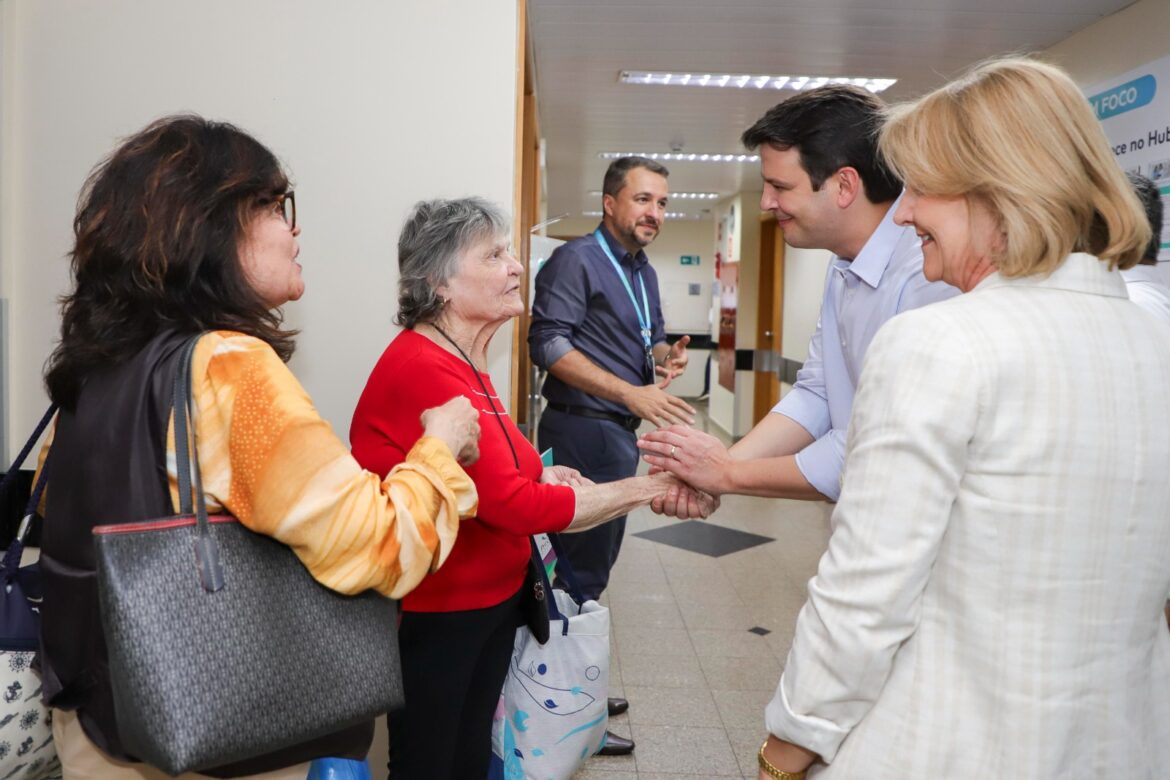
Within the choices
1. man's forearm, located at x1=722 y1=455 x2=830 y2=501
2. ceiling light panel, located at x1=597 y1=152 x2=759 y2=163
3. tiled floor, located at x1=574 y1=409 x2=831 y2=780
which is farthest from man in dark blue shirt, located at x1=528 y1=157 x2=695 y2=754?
ceiling light panel, located at x1=597 y1=152 x2=759 y2=163

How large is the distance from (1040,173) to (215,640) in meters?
1.12

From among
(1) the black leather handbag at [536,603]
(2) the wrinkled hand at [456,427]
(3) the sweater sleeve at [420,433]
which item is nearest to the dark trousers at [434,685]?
(1) the black leather handbag at [536,603]

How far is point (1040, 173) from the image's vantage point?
1.02m

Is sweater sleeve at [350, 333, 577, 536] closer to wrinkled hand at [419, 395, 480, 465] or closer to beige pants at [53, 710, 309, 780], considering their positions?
wrinkled hand at [419, 395, 480, 465]

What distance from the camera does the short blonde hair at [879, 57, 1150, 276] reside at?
1.02 metres

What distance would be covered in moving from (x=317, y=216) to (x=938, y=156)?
2.07 meters

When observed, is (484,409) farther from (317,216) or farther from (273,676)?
(317,216)

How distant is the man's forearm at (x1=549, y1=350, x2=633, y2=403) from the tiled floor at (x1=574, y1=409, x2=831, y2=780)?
123 centimetres

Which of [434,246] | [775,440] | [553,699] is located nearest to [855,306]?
[775,440]

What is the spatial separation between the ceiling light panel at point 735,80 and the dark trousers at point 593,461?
3125mm

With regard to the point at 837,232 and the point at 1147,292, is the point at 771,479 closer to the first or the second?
the point at 837,232

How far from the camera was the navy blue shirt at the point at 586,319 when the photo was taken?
3279mm

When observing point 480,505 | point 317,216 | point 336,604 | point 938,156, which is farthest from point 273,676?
point 317,216

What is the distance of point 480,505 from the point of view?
1.71 m
